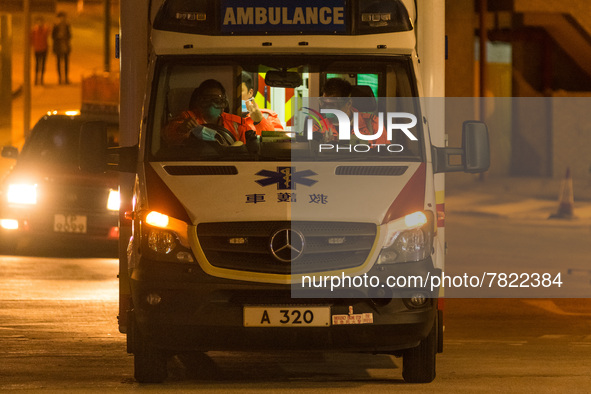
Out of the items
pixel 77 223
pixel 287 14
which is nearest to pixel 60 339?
pixel 287 14

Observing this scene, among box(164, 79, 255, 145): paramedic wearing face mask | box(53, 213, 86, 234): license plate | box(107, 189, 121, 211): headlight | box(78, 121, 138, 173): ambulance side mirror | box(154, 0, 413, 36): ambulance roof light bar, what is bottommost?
box(53, 213, 86, 234): license plate

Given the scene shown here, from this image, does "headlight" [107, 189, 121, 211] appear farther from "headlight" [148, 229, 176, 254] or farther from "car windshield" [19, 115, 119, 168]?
"headlight" [148, 229, 176, 254]

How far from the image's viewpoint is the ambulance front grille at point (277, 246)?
28.5ft

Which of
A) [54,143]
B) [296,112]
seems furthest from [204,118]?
[54,143]

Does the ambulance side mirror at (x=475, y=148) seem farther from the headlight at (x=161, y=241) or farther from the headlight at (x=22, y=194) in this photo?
the headlight at (x=22, y=194)

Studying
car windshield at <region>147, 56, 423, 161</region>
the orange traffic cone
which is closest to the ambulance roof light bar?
car windshield at <region>147, 56, 423, 161</region>

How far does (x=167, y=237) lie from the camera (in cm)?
877

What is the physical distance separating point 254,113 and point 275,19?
2.99 feet

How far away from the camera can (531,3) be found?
2969 cm

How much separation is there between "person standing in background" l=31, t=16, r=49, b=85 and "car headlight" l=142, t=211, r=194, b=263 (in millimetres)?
32389

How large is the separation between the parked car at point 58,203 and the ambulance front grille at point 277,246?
8.31 metres

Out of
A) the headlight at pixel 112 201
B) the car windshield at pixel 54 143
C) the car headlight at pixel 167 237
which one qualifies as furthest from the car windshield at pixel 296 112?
the car windshield at pixel 54 143

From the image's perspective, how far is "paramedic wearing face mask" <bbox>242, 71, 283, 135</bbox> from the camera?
10102mm

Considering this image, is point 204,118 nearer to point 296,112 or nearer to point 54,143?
point 296,112
